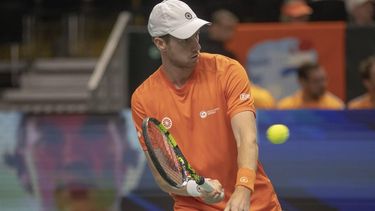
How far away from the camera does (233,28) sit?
8.72m

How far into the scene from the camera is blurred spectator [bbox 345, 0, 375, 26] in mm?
9328

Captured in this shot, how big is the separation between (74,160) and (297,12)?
349cm

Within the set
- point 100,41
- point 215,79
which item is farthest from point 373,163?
point 100,41

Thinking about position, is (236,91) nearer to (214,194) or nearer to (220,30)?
(214,194)

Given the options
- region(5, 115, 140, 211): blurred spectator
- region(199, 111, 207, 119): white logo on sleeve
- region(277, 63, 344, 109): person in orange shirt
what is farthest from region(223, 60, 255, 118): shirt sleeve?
region(277, 63, 344, 109): person in orange shirt

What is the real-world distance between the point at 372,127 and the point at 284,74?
257 centimetres

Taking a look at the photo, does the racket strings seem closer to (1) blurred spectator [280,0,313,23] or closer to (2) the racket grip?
(2) the racket grip

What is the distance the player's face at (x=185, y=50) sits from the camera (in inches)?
167

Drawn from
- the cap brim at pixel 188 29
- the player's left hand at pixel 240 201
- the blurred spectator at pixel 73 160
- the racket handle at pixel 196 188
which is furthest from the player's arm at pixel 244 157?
the blurred spectator at pixel 73 160

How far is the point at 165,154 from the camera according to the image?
13.7ft

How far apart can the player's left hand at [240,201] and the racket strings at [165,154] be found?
302 mm

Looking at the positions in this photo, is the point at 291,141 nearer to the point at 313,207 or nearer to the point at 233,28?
the point at 313,207

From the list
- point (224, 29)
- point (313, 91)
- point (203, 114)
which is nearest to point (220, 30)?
point (224, 29)

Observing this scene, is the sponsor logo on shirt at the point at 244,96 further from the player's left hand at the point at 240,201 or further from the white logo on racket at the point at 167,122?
the player's left hand at the point at 240,201
